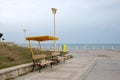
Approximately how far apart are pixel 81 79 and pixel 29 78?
2549 millimetres

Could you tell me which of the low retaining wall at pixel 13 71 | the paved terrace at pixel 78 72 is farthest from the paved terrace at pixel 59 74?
the low retaining wall at pixel 13 71

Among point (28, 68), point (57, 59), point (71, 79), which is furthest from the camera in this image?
point (57, 59)

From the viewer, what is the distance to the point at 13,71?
11109mm

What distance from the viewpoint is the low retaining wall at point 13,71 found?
10242mm

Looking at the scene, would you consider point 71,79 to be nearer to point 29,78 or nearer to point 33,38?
point 29,78

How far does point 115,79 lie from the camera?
11016 mm

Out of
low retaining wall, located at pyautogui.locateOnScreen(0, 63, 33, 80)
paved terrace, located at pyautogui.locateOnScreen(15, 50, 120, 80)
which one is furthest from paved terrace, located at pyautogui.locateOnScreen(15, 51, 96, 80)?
low retaining wall, located at pyautogui.locateOnScreen(0, 63, 33, 80)

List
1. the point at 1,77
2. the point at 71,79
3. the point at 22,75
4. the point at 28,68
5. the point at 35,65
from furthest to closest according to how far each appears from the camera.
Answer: the point at 35,65 < the point at 28,68 < the point at 22,75 < the point at 71,79 < the point at 1,77

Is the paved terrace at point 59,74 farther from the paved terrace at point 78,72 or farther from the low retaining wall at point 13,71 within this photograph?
the low retaining wall at point 13,71

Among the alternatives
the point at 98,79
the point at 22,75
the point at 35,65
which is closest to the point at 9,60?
the point at 35,65

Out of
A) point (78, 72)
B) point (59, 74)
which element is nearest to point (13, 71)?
point (59, 74)

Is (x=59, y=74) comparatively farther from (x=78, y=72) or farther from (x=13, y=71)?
(x=13, y=71)

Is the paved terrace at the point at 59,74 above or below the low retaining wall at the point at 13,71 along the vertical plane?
below

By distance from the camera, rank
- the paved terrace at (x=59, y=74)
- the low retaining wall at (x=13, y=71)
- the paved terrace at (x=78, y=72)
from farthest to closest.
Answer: the paved terrace at (x=78, y=72) < the paved terrace at (x=59, y=74) < the low retaining wall at (x=13, y=71)
